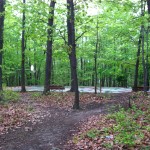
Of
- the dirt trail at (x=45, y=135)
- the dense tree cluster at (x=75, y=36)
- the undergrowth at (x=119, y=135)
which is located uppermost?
the dense tree cluster at (x=75, y=36)

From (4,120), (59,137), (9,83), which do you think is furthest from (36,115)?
(9,83)

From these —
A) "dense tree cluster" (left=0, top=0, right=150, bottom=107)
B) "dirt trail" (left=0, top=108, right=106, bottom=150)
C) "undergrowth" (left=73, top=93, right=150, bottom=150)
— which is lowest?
"dirt trail" (left=0, top=108, right=106, bottom=150)

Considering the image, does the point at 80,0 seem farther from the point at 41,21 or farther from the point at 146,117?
the point at 146,117

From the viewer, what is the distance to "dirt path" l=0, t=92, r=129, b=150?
7.26 m

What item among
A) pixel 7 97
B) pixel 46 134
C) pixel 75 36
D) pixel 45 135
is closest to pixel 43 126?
pixel 46 134

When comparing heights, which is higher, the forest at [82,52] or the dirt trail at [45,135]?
the forest at [82,52]

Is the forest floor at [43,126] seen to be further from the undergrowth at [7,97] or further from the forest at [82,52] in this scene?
the undergrowth at [7,97]

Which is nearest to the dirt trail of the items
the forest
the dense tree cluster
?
the forest

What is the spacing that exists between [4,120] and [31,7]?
7.67m

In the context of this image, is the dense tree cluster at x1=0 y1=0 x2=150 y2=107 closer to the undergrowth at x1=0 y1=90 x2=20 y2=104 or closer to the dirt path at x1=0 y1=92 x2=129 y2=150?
the undergrowth at x1=0 y1=90 x2=20 y2=104

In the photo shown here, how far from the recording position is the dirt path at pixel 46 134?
7.26 metres

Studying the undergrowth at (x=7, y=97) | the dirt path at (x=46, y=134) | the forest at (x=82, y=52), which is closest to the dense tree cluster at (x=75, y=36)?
the forest at (x=82, y=52)

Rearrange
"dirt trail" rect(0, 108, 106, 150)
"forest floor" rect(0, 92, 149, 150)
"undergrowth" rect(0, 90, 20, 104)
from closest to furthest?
"dirt trail" rect(0, 108, 106, 150) < "forest floor" rect(0, 92, 149, 150) < "undergrowth" rect(0, 90, 20, 104)

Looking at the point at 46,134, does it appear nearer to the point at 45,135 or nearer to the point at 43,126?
the point at 45,135
